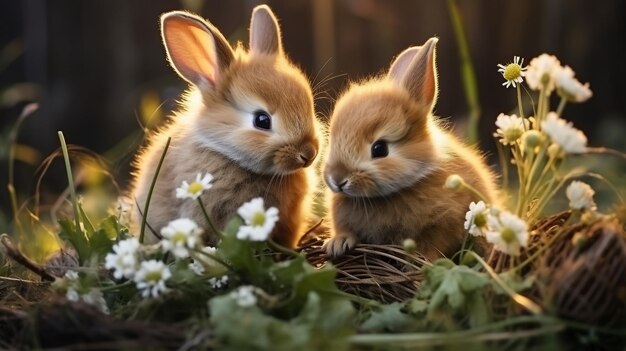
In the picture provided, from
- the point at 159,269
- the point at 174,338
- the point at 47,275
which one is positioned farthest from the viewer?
the point at 47,275

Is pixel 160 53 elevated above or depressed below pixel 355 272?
above

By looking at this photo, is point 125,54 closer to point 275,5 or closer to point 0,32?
point 0,32

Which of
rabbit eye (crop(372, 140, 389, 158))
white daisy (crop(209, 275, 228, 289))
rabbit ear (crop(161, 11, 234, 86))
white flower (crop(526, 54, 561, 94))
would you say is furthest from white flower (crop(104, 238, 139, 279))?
white flower (crop(526, 54, 561, 94))

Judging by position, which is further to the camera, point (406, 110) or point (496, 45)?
point (496, 45)

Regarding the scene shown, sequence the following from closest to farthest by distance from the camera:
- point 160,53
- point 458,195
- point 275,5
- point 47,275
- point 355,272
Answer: point 47,275 < point 355,272 < point 458,195 < point 275,5 < point 160,53

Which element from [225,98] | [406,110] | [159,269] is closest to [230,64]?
[225,98]

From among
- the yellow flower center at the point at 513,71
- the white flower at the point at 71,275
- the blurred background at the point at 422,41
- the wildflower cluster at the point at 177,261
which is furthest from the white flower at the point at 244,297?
the blurred background at the point at 422,41

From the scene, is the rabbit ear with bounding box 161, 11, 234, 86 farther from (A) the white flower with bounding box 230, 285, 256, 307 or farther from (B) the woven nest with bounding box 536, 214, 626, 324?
(B) the woven nest with bounding box 536, 214, 626, 324
